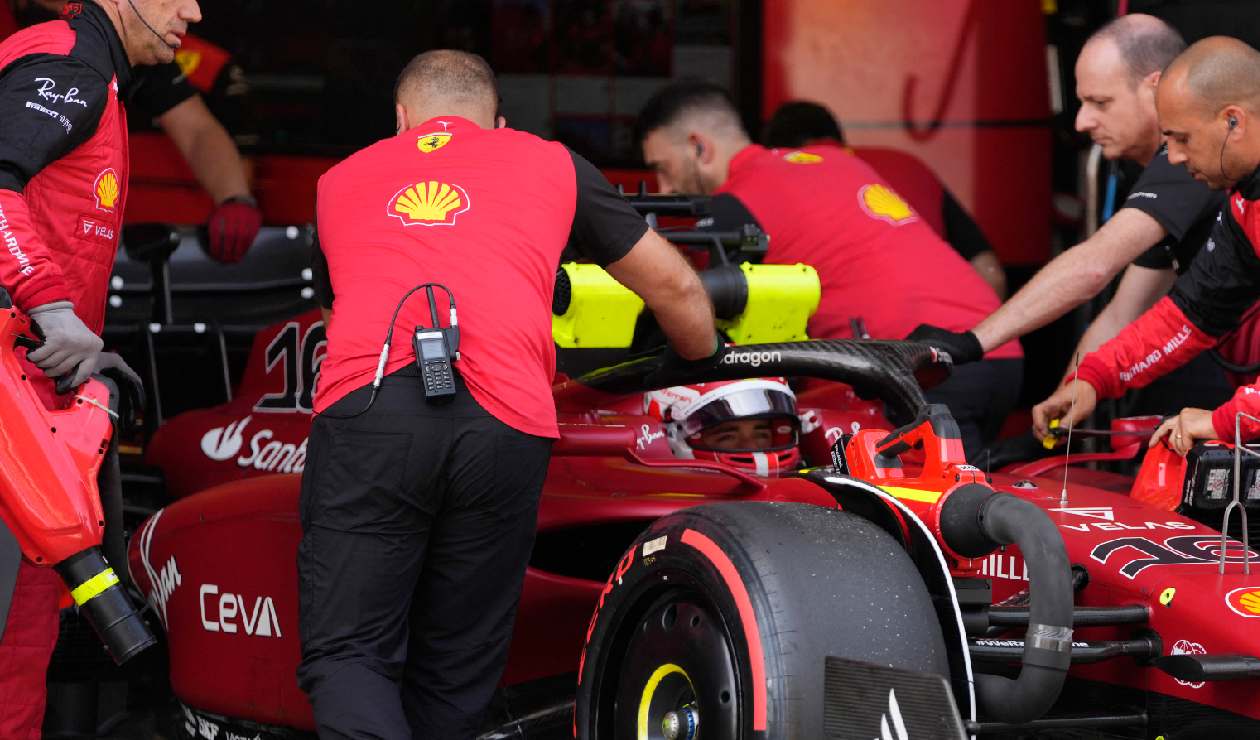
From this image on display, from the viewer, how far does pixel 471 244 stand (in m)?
2.82

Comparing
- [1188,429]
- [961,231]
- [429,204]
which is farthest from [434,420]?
[961,231]

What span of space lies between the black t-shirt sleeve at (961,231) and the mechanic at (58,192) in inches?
128

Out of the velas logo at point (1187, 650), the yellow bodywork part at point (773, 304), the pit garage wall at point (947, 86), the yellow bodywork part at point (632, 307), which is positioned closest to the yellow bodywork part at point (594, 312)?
the yellow bodywork part at point (632, 307)

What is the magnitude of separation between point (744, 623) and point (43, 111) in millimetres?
1679

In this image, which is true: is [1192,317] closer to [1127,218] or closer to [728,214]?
[1127,218]

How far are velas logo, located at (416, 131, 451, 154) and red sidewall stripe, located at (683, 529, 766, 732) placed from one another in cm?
95

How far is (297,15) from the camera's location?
7.10 m

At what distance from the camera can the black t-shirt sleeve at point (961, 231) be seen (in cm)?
585

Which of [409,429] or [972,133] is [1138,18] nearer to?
[972,133]

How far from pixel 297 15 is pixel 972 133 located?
9.63ft

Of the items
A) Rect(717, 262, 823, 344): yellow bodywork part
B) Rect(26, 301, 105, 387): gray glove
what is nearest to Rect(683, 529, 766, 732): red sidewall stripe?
Rect(26, 301, 105, 387): gray glove

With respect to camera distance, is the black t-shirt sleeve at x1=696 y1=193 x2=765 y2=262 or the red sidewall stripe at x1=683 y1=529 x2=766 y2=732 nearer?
the red sidewall stripe at x1=683 y1=529 x2=766 y2=732

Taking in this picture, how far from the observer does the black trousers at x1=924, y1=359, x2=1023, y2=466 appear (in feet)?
15.0

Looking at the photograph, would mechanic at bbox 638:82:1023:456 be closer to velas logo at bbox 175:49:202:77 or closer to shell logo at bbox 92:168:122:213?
shell logo at bbox 92:168:122:213
